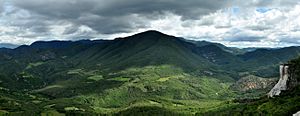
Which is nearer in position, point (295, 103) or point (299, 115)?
point (299, 115)

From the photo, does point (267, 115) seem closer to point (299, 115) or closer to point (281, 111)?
point (281, 111)

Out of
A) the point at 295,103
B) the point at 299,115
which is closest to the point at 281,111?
the point at 295,103

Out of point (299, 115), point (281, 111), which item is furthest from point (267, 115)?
point (299, 115)

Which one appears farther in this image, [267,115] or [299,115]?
[267,115]

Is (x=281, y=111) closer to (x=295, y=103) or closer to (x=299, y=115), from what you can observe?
(x=295, y=103)
